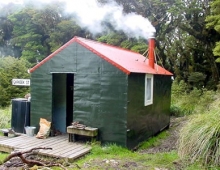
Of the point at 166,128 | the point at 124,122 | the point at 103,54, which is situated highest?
the point at 103,54

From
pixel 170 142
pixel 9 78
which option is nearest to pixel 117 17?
pixel 9 78

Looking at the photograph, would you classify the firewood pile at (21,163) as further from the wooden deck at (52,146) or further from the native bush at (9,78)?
the native bush at (9,78)

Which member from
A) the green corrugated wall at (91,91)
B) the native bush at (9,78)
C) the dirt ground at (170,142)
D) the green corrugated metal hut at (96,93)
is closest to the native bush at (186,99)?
the dirt ground at (170,142)

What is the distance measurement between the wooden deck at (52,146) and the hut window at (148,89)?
2.29m

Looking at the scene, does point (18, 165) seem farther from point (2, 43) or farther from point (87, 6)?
point (2, 43)

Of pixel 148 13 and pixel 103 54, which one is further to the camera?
pixel 148 13

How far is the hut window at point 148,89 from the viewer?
23.5 feet

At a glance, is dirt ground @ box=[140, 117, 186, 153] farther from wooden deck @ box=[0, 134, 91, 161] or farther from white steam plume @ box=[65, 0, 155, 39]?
white steam plume @ box=[65, 0, 155, 39]

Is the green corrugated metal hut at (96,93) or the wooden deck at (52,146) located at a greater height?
the green corrugated metal hut at (96,93)

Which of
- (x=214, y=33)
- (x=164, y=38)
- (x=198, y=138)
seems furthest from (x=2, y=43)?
(x=198, y=138)

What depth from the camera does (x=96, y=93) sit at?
6324mm

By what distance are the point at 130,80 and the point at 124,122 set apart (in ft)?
3.34

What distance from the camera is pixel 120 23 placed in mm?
13414

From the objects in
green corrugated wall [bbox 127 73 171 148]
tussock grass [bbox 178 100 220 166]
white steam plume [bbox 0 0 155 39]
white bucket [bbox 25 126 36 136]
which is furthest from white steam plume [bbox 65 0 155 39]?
tussock grass [bbox 178 100 220 166]
